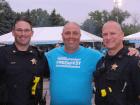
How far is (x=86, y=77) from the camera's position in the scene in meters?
5.21

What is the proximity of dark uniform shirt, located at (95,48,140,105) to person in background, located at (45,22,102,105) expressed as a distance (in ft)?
1.93

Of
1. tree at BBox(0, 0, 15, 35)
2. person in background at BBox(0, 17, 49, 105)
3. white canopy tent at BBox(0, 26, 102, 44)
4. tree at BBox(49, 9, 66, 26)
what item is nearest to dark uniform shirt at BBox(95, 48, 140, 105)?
person in background at BBox(0, 17, 49, 105)

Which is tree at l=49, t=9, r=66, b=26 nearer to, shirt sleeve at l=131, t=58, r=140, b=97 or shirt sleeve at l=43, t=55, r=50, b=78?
shirt sleeve at l=43, t=55, r=50, b=78

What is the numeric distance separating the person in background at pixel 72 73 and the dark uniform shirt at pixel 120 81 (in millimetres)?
590

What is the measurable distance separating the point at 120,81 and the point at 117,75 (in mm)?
73

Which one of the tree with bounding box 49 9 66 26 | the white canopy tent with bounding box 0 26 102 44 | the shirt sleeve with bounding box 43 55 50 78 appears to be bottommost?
the white canopy tent with bounding box 0 26 102 44

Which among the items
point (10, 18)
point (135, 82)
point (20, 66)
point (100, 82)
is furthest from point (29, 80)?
point (10, 18)

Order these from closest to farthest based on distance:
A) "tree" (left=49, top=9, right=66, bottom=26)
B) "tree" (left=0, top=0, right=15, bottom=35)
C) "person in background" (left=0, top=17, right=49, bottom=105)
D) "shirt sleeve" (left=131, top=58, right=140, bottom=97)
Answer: "shirt sleeve" (left=131, top=58, right=140, bottom=97) → "person in background" (left=0, top=17, right=49, bottom=105) → "tree" (left=0, top=0, right=15, bottom=35) → "tree" (left=49, top=9, right=66, bottom=26)

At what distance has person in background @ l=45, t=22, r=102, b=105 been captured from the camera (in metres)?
5.18

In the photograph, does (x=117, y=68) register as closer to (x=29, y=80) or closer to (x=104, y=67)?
(x=104, y=67)

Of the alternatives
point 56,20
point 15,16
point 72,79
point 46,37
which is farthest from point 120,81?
point 56,20

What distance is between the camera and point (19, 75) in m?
4.87

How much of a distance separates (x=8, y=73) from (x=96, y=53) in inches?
48.9

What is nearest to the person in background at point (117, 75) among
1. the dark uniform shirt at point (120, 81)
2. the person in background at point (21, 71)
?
the dark uniform shirt at point (120, 81)
